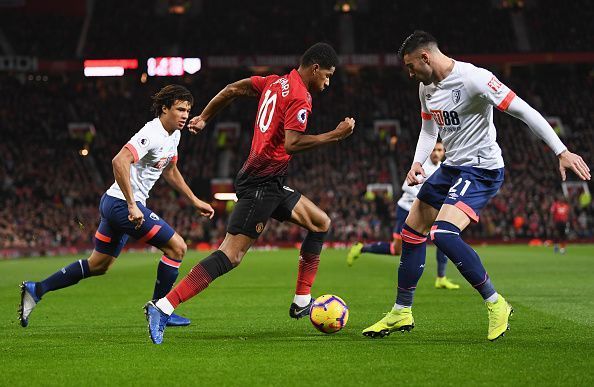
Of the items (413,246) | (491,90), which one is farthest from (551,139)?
(413,246)

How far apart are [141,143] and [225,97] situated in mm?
918

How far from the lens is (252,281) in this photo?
16203 millimetres

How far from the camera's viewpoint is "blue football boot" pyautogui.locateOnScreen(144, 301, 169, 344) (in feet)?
23.3

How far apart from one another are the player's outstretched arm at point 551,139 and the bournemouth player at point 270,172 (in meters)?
1.36

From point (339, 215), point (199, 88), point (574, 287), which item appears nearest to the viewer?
point (574, 287)

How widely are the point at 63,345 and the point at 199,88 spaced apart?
43795 mm

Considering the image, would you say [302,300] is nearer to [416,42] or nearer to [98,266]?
[98,266]

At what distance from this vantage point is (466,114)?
7367mm

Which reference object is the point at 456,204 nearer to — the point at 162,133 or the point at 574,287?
the point at 162,133

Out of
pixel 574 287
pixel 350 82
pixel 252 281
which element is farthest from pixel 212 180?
pixel 574 287

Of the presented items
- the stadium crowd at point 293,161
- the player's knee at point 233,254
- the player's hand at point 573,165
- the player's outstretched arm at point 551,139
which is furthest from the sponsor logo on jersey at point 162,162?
the stadium crowd at point 293,161

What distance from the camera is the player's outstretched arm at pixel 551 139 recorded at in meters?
6.51

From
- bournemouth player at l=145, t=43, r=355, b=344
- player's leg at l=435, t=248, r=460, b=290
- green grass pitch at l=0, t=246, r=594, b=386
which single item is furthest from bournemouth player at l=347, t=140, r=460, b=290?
bournemouth player at l=145, t=43, r=355, b=344

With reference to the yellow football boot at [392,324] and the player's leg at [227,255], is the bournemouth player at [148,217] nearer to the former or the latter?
the player's leg at [227,255]
